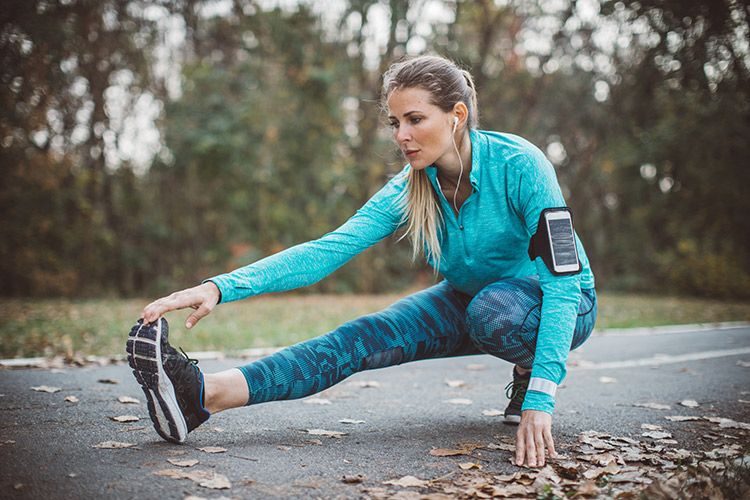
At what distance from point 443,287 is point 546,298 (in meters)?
0.80

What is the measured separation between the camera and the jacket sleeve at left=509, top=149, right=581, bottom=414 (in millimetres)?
2662

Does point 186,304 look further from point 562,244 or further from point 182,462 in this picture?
point 562,244

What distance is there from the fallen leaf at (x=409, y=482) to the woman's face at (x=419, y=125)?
4.48 feet

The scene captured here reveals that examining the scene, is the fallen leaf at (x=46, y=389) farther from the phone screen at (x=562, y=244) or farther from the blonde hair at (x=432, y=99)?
the phone screen at (x=562, y=244)

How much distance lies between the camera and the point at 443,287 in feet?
11.5

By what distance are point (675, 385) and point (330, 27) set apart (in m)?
17.0

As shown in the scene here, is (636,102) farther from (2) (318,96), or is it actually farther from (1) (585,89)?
(2) (318,96)

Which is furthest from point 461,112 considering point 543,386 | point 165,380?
point 165,380

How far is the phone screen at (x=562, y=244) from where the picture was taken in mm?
2771

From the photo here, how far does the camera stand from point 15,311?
11227 millimetres

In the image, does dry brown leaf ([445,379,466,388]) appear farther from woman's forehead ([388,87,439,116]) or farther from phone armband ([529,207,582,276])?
woman's forehead ([388,87,439,116])

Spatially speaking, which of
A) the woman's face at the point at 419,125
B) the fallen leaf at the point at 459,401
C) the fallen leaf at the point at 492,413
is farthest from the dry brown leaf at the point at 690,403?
the woman's face at the point at 419,125

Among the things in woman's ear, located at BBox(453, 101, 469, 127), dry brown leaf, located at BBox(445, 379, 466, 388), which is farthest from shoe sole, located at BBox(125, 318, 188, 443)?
dry brown leaf, located at BBox(445, 379, 466, 388)

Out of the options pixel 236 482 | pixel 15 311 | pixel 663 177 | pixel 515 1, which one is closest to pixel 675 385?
pixel 236 482
